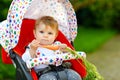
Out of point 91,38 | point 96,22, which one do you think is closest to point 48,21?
point 91,38

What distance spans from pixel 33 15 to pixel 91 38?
15.6 feet

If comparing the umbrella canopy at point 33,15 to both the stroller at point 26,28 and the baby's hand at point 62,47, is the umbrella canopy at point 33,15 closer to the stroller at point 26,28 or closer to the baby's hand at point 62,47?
the stroller at point 26,28

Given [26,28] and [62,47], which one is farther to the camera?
[26,28]

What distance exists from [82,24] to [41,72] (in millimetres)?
6751

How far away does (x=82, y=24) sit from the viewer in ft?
37.4

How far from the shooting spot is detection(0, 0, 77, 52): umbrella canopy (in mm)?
4782

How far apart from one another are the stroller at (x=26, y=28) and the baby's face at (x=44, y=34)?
21 centimetres

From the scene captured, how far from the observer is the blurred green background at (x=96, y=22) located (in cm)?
920

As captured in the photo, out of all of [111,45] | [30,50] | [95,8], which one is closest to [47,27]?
[30,50]

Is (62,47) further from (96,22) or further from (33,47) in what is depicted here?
(96,22)

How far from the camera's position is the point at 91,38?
32.4 ft

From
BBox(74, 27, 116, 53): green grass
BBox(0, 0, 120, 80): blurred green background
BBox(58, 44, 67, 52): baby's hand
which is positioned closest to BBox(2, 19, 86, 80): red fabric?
BBox(58, 44, 67, 52): baby's hand

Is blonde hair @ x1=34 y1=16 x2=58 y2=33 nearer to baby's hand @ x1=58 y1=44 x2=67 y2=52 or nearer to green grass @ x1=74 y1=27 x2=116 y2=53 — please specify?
baby's hand @ x1=58 y1=44 x2=67 y2=52

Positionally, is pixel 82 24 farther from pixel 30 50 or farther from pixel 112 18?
pixel 30 50
